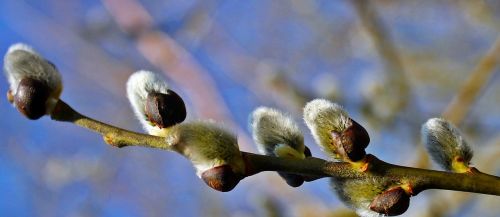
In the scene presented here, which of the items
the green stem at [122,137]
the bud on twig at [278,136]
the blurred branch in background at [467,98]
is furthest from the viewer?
the blurred branch in background at [467,98]

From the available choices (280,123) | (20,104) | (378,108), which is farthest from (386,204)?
(378,108)

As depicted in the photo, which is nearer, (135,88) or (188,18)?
(135,88)

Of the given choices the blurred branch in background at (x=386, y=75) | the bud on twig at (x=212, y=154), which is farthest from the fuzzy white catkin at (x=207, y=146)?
the blurred branch in background at (x=386, y=75)

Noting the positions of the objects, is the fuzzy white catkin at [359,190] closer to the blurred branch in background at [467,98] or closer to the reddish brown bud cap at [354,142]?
the reddish brown bud cap at [354,142]

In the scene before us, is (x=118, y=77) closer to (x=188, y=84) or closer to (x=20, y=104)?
(x=188, y=84)

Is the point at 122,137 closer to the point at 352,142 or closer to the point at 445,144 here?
the point at 352,142

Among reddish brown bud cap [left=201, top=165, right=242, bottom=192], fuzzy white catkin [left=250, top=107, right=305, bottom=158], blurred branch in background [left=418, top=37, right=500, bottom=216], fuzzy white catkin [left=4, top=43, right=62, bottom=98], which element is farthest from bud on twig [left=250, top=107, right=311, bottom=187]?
blurred branch in background [left=418, top=37, right=500, bottom=216]
